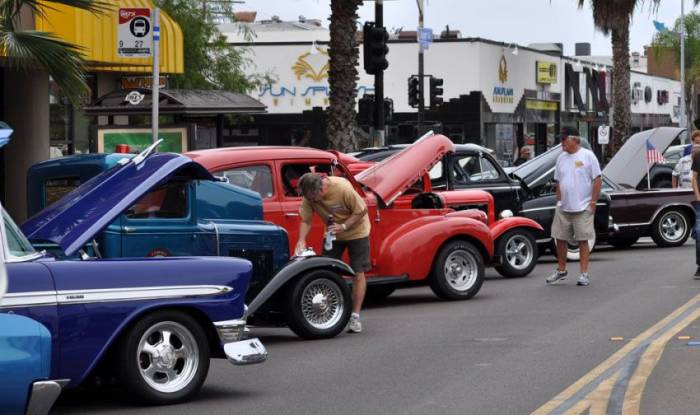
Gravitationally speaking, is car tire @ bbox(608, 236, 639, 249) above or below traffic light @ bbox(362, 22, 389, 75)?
below

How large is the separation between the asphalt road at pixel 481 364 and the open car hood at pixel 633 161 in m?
8.68

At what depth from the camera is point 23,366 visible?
7.02m

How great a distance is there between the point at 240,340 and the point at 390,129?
1582 inches

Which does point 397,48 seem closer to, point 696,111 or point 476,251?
point 476,251

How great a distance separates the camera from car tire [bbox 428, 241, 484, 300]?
51.0 feet

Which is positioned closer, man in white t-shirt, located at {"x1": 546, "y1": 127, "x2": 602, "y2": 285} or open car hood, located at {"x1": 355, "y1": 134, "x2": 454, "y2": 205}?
open car hood, located at {"x1": 355, "y1": 134, "x2": 454, "y2": 205}

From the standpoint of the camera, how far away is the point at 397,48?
4925 cm

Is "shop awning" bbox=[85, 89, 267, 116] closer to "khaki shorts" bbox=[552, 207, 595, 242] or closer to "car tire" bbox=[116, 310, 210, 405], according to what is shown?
"khaki shorts" bbox=[552, 207, 595, 242]

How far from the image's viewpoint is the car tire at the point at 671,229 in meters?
23.8

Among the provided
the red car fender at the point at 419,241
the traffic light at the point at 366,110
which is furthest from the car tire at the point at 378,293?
the traffic light at the point at 366,110

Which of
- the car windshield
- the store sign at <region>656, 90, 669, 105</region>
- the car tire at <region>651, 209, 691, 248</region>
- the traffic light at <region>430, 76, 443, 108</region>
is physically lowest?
the car tire at <region>651, 209, 691, 248</region>

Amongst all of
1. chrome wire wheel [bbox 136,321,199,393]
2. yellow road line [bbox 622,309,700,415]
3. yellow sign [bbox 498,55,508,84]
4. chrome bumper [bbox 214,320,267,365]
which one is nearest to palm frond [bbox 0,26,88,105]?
chrome bumper [bbox 214,320,267,365]

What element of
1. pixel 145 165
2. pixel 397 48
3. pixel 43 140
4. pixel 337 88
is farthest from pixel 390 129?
pixel 145 165

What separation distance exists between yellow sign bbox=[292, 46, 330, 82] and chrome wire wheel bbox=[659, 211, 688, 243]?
26.6 meters
